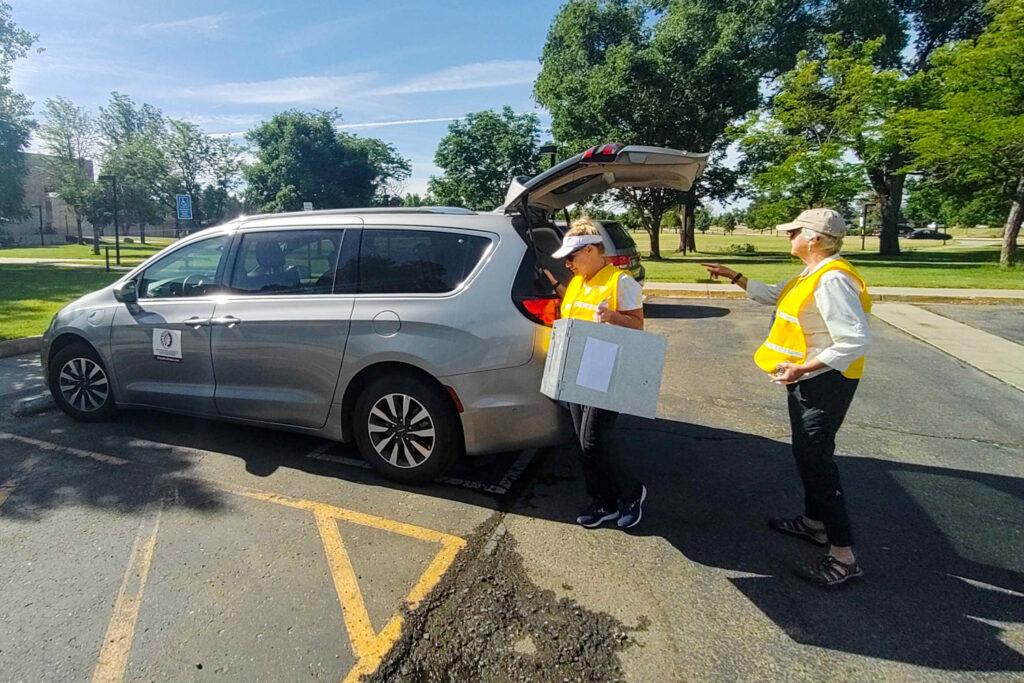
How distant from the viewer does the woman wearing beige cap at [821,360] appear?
2.60 metres

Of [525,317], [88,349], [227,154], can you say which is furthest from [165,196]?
[525,317]

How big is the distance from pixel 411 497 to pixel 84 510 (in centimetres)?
193

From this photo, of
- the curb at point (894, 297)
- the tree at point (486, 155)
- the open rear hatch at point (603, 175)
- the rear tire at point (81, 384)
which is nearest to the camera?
the open rear hatch at point (603, 175)

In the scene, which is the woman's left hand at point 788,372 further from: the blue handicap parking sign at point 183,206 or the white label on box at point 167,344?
the blue handicap parking sign at point 183,206

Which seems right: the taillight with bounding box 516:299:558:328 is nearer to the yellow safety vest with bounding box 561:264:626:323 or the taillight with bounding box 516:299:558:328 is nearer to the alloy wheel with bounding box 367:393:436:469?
the yellow safety vest with bounding box 561:264:626:323

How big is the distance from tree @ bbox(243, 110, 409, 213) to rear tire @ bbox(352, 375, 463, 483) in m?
47.1

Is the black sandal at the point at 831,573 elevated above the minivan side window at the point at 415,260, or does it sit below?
below

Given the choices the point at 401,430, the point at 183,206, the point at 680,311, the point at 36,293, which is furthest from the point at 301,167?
the point at 401,430

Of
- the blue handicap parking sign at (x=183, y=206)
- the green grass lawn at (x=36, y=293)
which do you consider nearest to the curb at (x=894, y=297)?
the green grass lawn at (x=36, y=293)

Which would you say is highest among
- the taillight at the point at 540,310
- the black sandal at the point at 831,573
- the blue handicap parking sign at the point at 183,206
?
the blue handicap parking sign at the point at 183,206

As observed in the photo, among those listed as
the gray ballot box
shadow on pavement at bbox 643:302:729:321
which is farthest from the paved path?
the gray ballot box

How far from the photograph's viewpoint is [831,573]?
283 cm

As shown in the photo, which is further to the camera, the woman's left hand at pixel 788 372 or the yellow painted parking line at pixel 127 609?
the woman's left hand at pixel 788 372

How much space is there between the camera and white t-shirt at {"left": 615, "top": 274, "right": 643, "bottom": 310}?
2.97m
